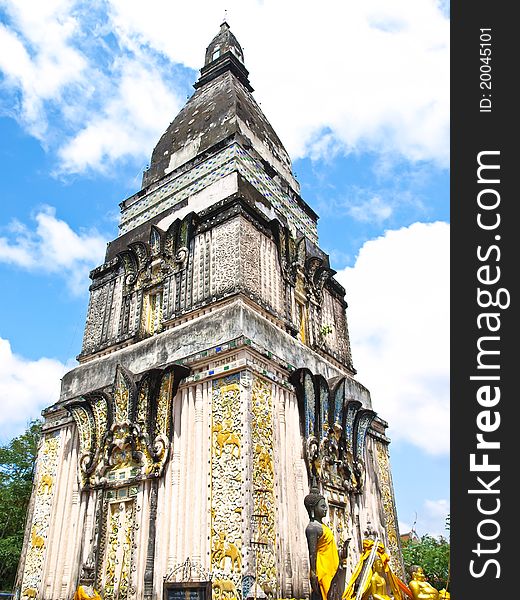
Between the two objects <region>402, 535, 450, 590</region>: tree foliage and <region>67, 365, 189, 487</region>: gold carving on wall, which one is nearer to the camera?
<region>67, 365, 189, 487</region>: gold carving on wall

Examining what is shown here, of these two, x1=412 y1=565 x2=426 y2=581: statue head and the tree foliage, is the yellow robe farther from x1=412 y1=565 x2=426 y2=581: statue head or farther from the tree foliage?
the tree foliage

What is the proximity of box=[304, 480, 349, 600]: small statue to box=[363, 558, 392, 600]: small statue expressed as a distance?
42 cm

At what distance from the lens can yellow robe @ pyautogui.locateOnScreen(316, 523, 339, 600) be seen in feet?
22.0

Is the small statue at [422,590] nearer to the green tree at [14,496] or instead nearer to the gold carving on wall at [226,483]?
the gold carving on wall at [226,483]

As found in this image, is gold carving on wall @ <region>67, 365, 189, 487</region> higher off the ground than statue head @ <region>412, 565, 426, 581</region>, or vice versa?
gold carving on wall @ <region>67, 365, 189, 487</region>

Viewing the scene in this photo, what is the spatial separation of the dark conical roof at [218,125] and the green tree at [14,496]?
1081 cm

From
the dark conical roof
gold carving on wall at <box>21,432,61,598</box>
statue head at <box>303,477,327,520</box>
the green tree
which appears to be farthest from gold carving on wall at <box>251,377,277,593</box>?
the green tree

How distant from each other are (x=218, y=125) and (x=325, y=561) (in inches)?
489

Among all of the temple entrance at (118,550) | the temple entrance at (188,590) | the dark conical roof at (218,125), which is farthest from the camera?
the dark conical roof at (218,125)

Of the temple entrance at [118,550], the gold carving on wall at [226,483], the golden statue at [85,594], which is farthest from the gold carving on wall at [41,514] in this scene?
the gold carving on wall at [226,483]

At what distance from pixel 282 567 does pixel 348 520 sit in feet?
8.87

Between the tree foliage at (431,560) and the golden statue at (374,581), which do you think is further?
the tree foliage at (431,560)

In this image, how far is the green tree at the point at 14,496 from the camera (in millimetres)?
18922

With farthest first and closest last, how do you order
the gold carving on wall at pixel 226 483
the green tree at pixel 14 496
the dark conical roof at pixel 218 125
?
the green tree at pixel 14 496 < the dark conical roof at pixel 218 125 < the gold carving on wall at pixel 226 483
